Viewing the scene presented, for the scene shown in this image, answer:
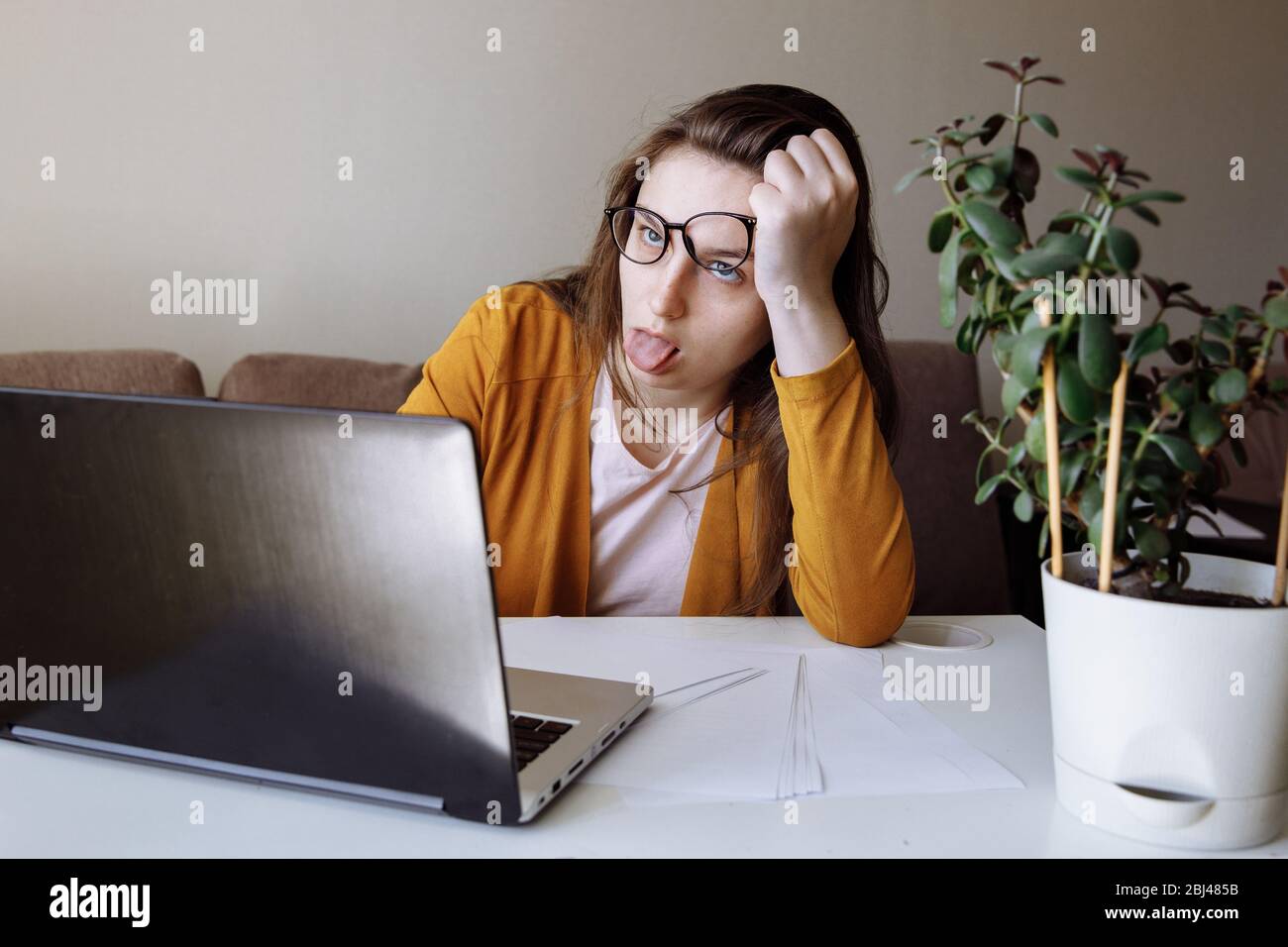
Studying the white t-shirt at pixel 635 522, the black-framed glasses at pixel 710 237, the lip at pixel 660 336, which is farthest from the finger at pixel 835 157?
the white t-shirt at pixel 635 522

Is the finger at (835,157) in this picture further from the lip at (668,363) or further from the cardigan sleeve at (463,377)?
the cardigan sleeve at (463,377)

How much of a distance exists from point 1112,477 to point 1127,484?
15mm

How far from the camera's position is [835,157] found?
1.16 m

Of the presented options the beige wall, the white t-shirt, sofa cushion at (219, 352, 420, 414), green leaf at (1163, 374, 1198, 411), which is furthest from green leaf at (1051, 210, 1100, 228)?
the beige wall

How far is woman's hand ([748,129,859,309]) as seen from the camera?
3.62ft

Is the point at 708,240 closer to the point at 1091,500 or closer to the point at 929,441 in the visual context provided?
the point at 1091,500

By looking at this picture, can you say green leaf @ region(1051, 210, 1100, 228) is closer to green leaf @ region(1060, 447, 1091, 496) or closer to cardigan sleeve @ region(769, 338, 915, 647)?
green leaf @ region(1060, 447, 1091, 496)

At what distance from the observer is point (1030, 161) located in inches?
25.6

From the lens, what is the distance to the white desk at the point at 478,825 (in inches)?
24.3

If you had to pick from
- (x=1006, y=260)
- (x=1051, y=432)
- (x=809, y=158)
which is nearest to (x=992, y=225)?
(x=1006, y=260)

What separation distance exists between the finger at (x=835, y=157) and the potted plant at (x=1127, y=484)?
48 cm

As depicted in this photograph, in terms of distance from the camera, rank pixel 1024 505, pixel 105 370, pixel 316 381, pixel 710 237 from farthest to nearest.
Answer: pixel 316 381, pixel 105 370, pixel 710 237, pixel 1024 505

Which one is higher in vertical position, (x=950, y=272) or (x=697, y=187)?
(x=697, y=187)
